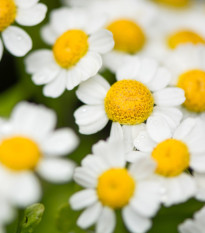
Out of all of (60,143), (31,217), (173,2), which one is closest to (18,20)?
(60,143)

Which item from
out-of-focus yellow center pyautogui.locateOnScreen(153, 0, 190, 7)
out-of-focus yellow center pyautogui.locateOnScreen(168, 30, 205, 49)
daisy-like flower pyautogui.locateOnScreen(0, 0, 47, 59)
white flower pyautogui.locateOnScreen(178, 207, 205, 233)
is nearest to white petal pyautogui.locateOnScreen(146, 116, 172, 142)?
white flower pyautogui.locateOnScreen(178, 207, 205, 233)

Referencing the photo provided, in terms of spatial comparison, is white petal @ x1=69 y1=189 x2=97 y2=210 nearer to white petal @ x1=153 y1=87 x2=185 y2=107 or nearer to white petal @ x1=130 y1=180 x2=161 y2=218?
white petal @ x1=130 y1=180 x2=161 y2=218

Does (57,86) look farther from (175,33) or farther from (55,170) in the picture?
(175,33)

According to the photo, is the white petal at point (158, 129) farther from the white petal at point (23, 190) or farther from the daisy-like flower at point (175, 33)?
the daisy-like flower at point (175, 33)

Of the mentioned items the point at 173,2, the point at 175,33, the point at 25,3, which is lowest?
the point at 173,2

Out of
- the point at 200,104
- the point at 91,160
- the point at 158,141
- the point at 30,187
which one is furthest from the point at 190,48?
the point at 30,187

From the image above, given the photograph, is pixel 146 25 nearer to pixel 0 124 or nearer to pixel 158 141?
pixel 158 141
